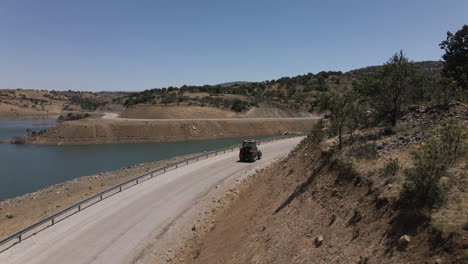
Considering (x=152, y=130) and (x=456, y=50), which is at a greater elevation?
(x=456, y=50)

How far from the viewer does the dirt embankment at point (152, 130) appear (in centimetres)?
6775

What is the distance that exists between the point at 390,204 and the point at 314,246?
111 inches

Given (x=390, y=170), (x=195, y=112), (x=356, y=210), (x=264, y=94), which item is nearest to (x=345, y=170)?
(x=390, y=170)

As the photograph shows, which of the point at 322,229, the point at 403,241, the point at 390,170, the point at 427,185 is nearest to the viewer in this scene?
the point at 403,241

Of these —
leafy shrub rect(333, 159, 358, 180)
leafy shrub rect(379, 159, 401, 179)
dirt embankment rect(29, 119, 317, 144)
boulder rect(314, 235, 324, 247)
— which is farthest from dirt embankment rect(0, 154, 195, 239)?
dirt embankment rect(29, 119, 317, 144)

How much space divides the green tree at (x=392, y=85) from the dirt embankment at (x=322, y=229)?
263 inches

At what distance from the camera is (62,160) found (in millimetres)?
47750

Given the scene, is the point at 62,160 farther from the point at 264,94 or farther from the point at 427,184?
the point at 264,94

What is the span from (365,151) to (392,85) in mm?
9012

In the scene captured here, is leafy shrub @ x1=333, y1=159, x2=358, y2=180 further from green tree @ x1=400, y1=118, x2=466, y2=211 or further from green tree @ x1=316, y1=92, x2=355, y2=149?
green tree @ x1=316, y1=92, x2=355, y2=149

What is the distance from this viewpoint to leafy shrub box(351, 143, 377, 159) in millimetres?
13836

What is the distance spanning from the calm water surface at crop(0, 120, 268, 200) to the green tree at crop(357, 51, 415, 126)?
111 ft

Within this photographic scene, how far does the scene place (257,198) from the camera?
18.7 metres

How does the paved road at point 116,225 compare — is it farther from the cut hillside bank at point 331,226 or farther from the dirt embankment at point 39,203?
the dirt embankment at point 39,203
